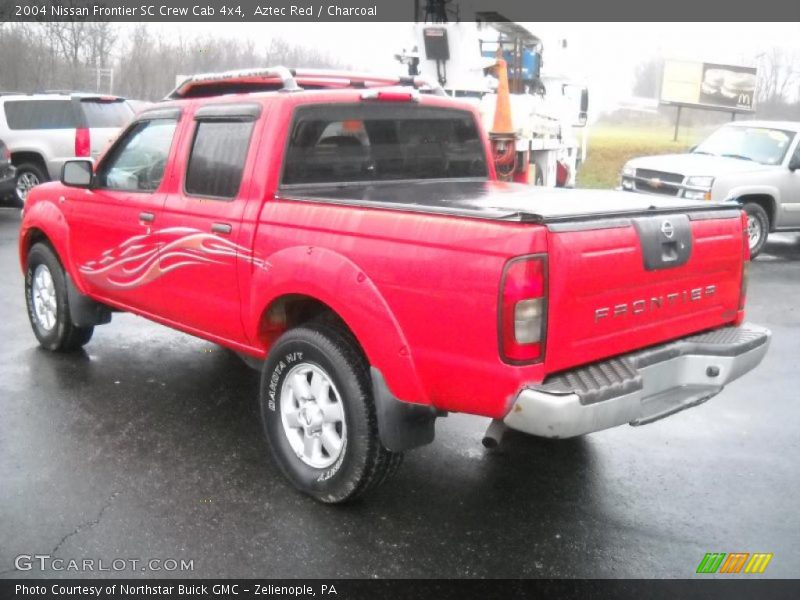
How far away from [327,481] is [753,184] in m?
9.08

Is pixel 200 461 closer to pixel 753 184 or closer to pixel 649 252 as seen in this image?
pixel 649 252

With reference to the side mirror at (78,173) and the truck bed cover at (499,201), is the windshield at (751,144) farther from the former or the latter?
the side mirror at (78,173)

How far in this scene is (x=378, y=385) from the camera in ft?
11.1

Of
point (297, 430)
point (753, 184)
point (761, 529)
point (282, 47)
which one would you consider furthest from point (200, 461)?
point (282, 47)

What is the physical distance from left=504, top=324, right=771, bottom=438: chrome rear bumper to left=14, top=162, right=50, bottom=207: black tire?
13130mm

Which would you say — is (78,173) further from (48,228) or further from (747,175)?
(747,175)

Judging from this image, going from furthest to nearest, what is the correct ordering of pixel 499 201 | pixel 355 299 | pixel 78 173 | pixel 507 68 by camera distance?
pixel 507 68 < pixel 78 173 < pixel 499 201 < pixel 355 299

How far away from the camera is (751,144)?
11.7 m

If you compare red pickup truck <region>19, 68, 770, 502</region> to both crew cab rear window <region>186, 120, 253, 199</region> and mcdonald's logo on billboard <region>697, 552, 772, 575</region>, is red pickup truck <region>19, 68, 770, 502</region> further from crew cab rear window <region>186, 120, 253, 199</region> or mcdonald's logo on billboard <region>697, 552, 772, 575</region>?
mcdonald's logo on billboard <region>697, 552, 772, 575</region>

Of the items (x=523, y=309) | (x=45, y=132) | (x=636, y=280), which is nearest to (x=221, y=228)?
(x=523, y=309)

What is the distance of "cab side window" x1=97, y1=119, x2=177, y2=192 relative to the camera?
15.7 feet

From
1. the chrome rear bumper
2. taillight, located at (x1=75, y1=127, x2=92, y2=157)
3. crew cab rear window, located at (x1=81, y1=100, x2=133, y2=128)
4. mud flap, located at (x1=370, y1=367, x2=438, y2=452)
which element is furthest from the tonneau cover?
crew cab rear window, located at (x1=81, y1=100, x2=133, y2=128)

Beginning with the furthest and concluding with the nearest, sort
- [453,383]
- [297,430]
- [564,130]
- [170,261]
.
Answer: [564,130] < [170,261] < [297,430] < [453,383]

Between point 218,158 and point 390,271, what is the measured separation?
1566 millimetres
